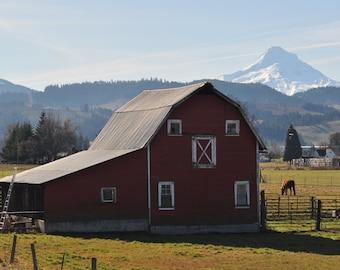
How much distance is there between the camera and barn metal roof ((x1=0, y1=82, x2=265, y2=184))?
40.7 m

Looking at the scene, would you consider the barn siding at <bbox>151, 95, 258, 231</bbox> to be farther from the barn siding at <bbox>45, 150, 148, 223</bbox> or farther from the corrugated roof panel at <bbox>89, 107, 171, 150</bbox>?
the barn siding at <bbox>45, 150, 148, 223</bbox>

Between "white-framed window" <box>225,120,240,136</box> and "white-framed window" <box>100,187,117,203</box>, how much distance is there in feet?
23.4

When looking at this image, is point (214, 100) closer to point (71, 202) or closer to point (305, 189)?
point (71, 202)

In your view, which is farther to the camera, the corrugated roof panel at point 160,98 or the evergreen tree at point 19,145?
the evergreen tree at point 19,145

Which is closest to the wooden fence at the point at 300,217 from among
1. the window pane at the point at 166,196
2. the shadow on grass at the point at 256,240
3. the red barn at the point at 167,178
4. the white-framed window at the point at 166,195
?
the red barn at the point at 167,178

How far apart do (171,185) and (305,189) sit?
36527 millimetres

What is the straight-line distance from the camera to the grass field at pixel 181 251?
28.9m

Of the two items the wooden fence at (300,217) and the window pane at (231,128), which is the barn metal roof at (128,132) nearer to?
the window pane at (231,128)

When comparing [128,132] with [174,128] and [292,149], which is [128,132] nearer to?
[174,128]

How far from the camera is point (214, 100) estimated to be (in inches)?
1671

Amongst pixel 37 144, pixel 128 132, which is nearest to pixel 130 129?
pixel 128 132

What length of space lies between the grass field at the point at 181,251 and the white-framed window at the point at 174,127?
5583 mm

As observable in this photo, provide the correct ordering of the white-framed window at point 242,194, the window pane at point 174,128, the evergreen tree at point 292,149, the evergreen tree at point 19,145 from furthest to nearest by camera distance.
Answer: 1. the evergreen tree at point 292,149
2. the evergreen tree at point 19,145
3. the white-framed window at point 242,194
4. the window pane at point 174,128

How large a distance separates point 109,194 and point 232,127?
7.84 m
